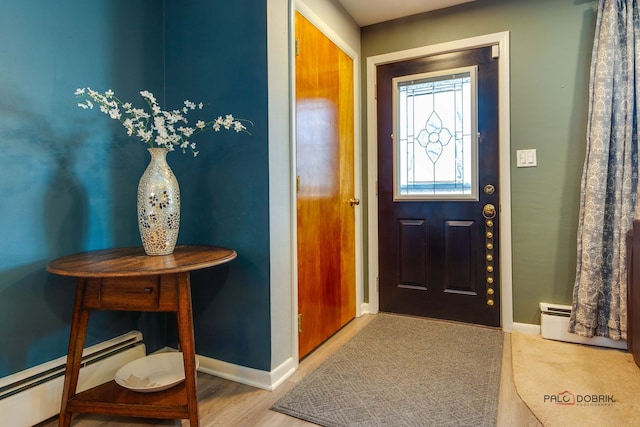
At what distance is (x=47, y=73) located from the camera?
58.6 inches

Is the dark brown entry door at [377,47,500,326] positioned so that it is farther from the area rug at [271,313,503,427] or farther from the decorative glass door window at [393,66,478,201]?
the area rug at [271,313,503,427]

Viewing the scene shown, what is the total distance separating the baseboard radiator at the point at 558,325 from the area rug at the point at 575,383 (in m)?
0.04

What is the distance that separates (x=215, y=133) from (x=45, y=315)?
1.09 meters

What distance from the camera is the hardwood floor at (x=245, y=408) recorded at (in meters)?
1.44

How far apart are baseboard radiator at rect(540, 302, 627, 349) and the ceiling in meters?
2.12

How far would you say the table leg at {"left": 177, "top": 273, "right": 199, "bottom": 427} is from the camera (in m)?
1.31

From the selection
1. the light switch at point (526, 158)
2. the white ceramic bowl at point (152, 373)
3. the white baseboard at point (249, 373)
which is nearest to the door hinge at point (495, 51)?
the light switch at point (526, 158)

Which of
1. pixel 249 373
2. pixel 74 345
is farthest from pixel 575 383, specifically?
pixel 74 345

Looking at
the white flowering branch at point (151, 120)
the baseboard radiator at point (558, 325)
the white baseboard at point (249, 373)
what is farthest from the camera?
the baseboard radiator at point (558, 325)

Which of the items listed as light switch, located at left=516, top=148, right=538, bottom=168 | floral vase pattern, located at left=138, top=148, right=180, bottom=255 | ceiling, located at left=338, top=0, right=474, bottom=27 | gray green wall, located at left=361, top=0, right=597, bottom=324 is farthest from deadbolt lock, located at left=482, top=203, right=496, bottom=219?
floral vase pattern, located at left=138, top=148, right=180, bottom=255

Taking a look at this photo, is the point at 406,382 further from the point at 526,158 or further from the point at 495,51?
the point at 495,51

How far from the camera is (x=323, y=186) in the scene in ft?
7.28

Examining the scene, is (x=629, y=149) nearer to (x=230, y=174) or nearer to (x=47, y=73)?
(x=230, y=174)

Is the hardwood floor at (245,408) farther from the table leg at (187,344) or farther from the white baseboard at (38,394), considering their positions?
the table leg at (187,344)
